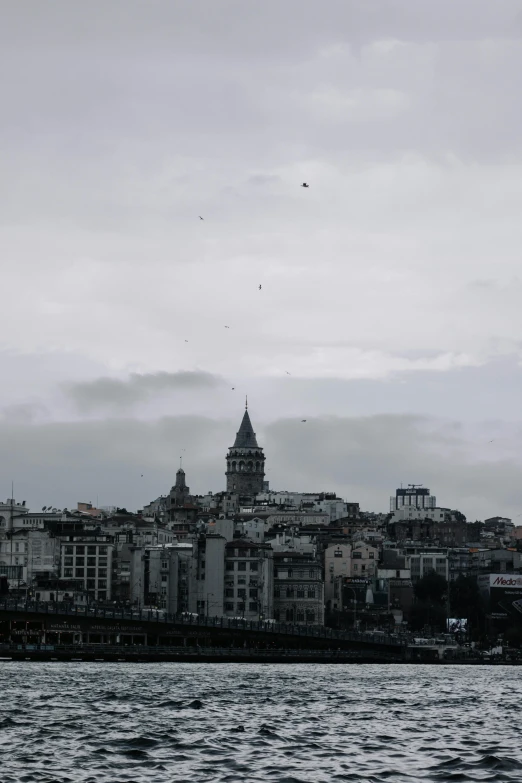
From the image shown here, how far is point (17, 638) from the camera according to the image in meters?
159

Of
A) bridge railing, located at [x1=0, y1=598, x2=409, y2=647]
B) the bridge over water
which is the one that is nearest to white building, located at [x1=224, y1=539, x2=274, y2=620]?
bridge railing, located at [x1=0, y1=598, x2=409, y2=647]

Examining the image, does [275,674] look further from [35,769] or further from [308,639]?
[35,769]

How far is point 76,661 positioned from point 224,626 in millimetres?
27463

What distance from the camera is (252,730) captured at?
2381 inches

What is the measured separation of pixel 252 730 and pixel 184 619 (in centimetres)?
10370

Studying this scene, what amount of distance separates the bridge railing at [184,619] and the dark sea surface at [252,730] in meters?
50.3

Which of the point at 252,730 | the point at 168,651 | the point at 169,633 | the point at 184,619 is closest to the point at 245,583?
the point at 184,619

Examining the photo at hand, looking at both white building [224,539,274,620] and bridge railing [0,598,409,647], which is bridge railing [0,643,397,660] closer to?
bridge railing [0,598,409,647]

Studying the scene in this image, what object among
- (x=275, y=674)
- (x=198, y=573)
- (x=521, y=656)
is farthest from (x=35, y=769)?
(x=198, y=573)

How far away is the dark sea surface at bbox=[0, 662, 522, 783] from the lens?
47281mm

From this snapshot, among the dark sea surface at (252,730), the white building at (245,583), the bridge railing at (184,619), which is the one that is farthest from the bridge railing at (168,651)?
the white building at (245,583)

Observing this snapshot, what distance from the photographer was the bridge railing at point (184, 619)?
157 metres

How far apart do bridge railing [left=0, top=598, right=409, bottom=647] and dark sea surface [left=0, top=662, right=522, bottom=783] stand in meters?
50.3

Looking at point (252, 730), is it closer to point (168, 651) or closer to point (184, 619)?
point (168, 651)
